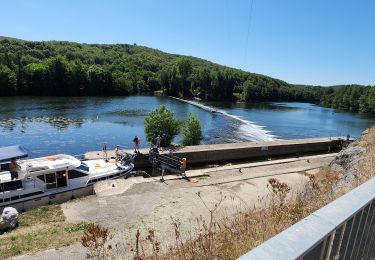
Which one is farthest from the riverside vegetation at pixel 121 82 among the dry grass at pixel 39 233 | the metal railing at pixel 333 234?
the metal railing at pixel 333 234

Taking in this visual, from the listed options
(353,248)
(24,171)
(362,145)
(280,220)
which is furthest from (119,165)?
(353,248)

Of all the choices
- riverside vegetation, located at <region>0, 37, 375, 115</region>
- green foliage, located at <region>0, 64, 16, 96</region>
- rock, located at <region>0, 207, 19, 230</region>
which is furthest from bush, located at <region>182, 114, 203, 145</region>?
riverside vegetation, located at <region>0, 37, 375, 115</region>

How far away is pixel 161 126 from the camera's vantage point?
2834 cm

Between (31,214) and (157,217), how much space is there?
5.59 m

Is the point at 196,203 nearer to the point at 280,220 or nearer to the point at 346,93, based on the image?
the point at 280,220

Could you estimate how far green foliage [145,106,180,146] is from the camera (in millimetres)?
28328

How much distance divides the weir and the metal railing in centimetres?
2033

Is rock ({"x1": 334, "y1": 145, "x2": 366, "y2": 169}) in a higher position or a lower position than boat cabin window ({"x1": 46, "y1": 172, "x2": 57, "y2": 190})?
higher

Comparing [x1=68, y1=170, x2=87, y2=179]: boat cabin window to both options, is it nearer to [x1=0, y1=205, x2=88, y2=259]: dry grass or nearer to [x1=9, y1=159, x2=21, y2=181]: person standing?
[x1=9, y1=159, x2=21, y2=181]: person standing

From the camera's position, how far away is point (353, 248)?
215 centimetres

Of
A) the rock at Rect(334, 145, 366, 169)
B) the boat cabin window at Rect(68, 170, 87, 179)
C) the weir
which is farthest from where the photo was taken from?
the weir

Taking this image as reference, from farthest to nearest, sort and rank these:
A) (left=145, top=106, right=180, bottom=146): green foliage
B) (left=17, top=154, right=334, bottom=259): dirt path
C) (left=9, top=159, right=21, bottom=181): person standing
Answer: (left=145, top=106, right=180, bottom=146): green foliage
(left=9, top=159, right=21, bottom=181): person standing
(left=17, top=154, right=334, bottom=259): dirt path

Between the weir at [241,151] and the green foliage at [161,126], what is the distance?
180 inches

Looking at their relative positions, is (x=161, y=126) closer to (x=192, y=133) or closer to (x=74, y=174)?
(x=192, y=133)
